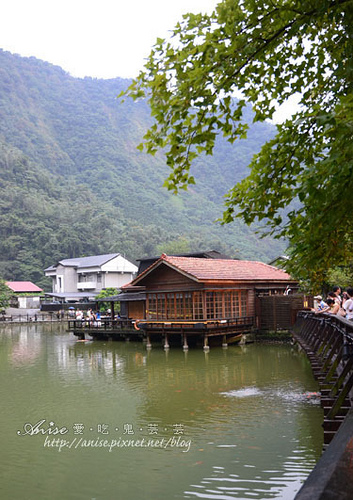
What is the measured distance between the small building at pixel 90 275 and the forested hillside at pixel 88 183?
1452cm

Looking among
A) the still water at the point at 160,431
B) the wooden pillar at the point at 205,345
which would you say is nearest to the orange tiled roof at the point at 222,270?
the wooden pillar at the point at 205,345

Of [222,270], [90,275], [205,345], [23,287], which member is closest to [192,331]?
[205,345]

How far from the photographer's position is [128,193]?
4958 inches

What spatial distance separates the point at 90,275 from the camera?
6888 cm

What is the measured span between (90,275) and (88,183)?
66.6 m

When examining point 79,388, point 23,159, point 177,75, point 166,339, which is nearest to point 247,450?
point 177,75

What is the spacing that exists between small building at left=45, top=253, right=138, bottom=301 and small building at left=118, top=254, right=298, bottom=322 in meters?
36.8

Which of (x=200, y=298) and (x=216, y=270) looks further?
(x=216, y=270)

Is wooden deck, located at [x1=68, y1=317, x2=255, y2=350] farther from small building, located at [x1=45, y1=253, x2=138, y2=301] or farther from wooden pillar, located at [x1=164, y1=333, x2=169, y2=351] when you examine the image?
small building, located at [x1=45, y1=253, x2=138, y2=301]

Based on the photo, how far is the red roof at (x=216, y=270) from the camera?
2538cm

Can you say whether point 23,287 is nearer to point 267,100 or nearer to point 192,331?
point 192,331

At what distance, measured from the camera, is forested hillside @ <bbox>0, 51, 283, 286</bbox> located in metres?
89.8

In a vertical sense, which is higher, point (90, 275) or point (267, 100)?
point (267, 100)

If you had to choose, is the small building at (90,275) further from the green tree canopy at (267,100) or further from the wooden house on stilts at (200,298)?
the green tree canopy at (267,100)
